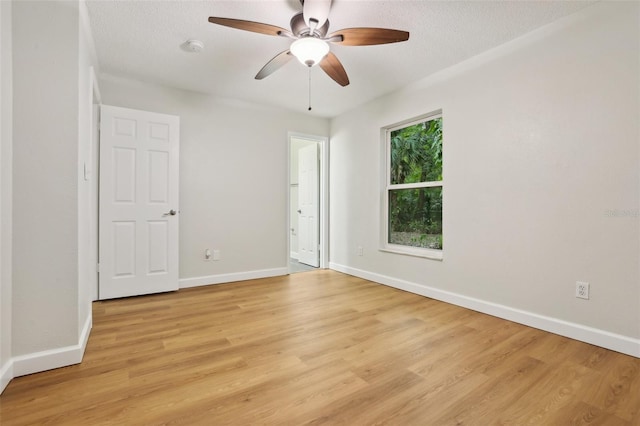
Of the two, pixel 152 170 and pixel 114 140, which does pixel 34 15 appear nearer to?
pixel 114 140

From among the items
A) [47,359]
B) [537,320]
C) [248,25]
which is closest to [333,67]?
[248,25]

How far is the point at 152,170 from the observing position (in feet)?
11.3

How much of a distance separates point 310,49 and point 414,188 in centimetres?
215

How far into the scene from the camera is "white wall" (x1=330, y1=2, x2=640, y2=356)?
2096 mm

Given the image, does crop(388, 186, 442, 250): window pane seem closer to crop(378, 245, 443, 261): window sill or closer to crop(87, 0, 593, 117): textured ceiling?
crop(378, 245, 443, 261): window sill

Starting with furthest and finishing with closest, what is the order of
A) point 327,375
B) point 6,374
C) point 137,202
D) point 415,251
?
point 415,251, point 137,202, point 327,375, point 6,374

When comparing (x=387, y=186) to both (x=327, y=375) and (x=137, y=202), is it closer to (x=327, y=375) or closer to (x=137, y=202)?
A: (x=327, y=375)

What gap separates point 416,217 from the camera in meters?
3.71

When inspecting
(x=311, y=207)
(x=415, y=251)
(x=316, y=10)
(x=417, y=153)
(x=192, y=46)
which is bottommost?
(x=415, y=251)

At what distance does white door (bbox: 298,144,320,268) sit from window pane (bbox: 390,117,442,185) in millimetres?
1495

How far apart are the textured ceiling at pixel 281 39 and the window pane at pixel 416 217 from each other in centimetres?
130

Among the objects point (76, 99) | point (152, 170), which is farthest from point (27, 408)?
point (152, 170)

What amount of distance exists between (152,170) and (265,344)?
2400 mm

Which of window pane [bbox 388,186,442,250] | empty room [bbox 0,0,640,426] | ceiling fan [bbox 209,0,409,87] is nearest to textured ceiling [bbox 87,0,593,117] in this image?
empty room [bbox 0,0,640,426]
